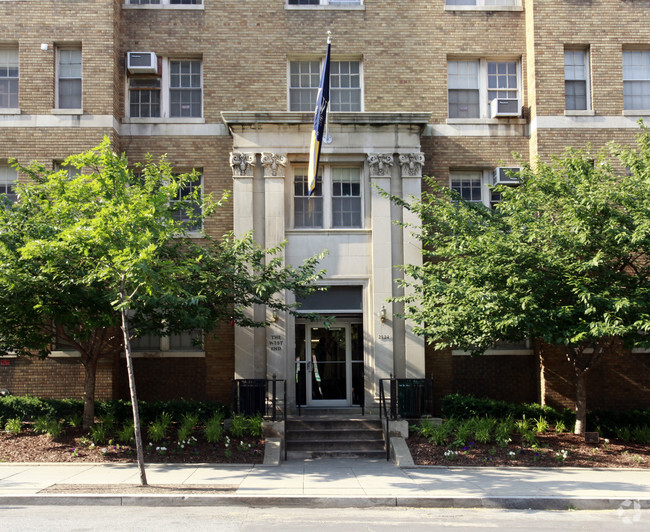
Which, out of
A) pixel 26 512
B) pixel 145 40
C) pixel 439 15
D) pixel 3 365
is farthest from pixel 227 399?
pixel 439 15

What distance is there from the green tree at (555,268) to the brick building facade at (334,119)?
2897 millimetres

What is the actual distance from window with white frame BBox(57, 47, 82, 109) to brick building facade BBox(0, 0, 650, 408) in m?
0.04

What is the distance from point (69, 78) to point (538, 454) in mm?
15183

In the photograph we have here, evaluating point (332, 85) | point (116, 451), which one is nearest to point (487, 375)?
point (332, 85)

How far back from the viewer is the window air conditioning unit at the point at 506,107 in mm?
17797

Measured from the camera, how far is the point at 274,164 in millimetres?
16938

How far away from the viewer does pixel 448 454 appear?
13.2m

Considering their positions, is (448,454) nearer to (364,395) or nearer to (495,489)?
(495,489)

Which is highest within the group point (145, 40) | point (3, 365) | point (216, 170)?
point (145, 40)

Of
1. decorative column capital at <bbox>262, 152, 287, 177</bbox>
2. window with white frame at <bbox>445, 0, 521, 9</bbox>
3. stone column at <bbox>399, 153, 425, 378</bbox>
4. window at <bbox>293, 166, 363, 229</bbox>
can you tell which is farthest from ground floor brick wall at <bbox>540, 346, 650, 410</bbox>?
window with white frame at <bbox>445, 0, 521, 9</bbox>

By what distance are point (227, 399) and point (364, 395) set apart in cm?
361

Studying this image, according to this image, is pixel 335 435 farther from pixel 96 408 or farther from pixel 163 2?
pixel 163 2

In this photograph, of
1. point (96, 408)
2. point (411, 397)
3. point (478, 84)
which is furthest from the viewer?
point (478, 84)

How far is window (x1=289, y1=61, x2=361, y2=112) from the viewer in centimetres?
1805
